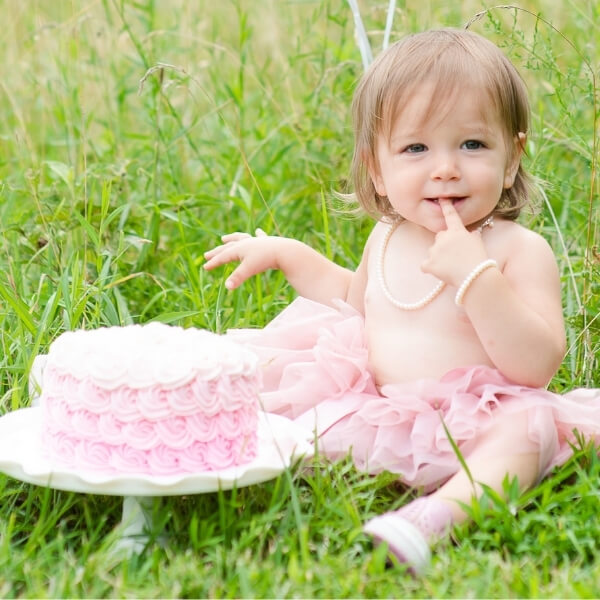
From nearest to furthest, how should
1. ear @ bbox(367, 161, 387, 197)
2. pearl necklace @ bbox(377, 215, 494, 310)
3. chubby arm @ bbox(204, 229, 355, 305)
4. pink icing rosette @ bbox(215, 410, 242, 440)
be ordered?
pink icing rosette @ bbox(215, 410, 242, 440), pearl necklace @ bbox(377, 215, 494, 310), ear @ bbox(367, 161, 387, 197), chubby arm @ bbox(204, 229, 355, 305)

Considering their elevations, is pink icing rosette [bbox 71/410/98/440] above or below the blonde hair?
below

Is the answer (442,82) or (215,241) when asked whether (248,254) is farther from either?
(215,241)

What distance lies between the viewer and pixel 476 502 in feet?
6.12

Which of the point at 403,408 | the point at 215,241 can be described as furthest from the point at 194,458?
the point at 215,241

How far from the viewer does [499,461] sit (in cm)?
198

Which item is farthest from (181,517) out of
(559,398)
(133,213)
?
(133,213)

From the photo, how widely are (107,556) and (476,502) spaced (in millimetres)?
620

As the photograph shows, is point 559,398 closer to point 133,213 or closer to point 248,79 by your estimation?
point 133,213

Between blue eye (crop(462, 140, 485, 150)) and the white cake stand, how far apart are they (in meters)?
0.65

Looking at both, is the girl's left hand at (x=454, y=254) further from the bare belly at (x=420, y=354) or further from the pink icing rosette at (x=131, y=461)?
the pink icing rosette at (x=131, y=461)

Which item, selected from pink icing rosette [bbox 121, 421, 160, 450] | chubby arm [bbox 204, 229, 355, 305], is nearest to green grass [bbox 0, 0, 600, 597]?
pink icing rosette [bbox 121, 421, 160, 450]

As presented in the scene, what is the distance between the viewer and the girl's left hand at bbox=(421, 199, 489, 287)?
2.06 meters

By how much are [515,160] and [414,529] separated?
86 centimetres

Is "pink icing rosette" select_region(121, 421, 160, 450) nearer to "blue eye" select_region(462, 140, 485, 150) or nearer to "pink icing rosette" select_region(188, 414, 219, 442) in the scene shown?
"pink icing rosette" select_region(188, 414, 219, 442)
